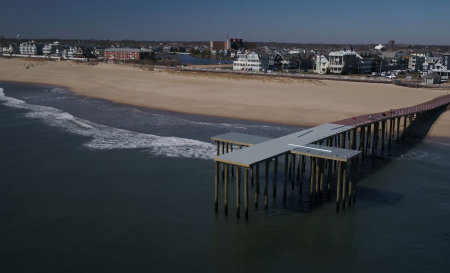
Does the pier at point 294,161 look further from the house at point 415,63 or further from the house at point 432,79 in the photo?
the house at point 415,63

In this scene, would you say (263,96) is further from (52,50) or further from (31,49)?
(31,49)

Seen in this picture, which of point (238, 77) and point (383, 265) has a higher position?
point (238, 77)

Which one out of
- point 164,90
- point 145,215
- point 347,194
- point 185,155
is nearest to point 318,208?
point 347,194

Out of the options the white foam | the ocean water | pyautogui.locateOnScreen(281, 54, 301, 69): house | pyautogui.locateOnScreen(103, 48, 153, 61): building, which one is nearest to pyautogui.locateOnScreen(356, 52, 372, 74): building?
pyautogui.locateOnScreen(281, 54, 301, 69): house

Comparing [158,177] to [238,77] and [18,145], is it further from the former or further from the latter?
[238,77]

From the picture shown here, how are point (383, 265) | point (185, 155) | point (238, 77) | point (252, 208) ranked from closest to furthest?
point (383, 265) < point (252, 208) < point (185, 155) < point (238, 77)

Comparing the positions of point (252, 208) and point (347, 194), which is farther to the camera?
point (347, 194)

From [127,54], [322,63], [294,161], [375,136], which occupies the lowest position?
[294,161]

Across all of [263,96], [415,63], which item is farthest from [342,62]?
[263,96]
